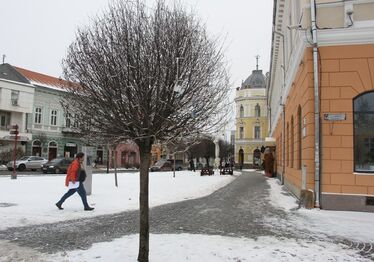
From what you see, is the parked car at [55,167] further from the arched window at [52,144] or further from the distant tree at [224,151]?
the distant tree at [224,151]

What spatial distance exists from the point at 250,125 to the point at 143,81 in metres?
75.4

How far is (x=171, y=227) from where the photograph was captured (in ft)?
32.0

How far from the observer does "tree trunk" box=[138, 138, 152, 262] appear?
639 centimetres

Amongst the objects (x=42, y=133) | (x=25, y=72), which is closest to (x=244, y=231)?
(x=42, y=133)

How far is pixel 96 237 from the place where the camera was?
8.59 m

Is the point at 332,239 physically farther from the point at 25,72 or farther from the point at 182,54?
the point at 25,72

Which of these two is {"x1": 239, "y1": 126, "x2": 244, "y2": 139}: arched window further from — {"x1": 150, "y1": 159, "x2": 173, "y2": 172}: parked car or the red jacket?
the red jacket

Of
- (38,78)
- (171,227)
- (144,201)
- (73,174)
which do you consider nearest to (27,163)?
(38,78)

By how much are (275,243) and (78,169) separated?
21.7 ft

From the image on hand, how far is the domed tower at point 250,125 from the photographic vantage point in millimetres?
79000

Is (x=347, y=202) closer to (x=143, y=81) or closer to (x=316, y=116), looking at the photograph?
(x=316, y=116)

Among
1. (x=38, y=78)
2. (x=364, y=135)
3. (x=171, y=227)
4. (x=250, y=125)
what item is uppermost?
(x=38, y=78)

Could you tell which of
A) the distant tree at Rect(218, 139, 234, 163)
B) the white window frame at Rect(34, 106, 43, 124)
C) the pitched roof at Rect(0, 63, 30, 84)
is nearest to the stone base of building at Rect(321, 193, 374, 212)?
the pitched roof at Rect(0, 63, 30, 84)

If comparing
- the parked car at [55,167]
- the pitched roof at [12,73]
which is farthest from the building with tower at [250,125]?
the parked car at [55,167]
